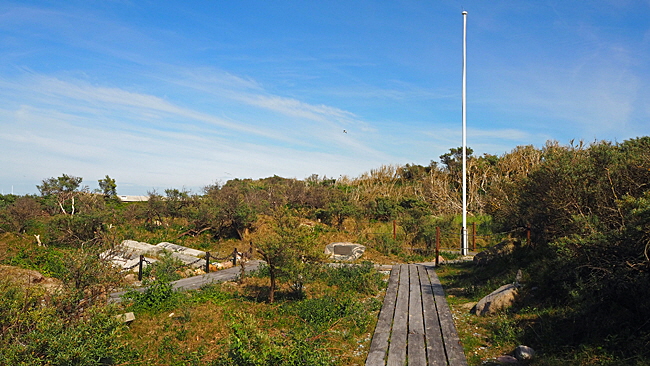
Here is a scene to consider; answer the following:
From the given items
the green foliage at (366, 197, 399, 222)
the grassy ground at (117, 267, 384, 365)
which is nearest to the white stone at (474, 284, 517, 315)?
the grassy ground at (117, 267, 384, 365)

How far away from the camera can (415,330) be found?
7.65 m

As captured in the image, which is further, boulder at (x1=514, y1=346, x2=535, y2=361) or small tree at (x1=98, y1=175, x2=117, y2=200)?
small tree at (x1=98, y1=175, x2=117, y2=200)

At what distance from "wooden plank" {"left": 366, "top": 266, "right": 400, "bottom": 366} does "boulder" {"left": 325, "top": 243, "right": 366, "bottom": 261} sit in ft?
18.2

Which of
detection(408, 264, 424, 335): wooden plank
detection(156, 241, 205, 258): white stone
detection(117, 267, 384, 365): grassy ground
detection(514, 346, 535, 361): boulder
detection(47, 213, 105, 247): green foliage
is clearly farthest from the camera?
detection(156, 241, 205, 258): white stone

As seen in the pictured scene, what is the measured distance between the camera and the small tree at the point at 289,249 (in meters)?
9.75

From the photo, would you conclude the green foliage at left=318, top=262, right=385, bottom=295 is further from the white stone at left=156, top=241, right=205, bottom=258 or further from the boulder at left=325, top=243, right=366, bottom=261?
the white stone at left=156, top=241, right=205, bottom=258

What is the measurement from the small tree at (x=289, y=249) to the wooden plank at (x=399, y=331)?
236 centimetres

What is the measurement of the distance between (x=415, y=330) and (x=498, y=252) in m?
6.06

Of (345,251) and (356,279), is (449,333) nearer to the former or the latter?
(356,279)

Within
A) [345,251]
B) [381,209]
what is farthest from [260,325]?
[381,209]

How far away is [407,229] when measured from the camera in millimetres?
20312

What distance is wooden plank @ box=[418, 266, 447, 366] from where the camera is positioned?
627cm

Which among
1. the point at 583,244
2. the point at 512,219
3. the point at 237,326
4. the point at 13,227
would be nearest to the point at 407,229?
the point at 512,219

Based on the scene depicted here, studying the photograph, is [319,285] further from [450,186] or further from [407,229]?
[450,186]
